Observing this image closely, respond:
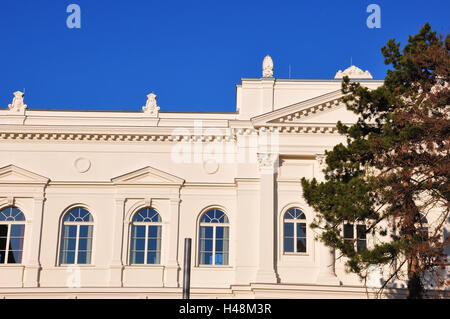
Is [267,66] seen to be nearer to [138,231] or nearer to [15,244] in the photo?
[138,231]

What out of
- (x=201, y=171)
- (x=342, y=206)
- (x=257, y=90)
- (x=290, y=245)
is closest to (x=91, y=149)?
(x=201, y=171)

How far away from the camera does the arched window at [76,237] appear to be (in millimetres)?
28828

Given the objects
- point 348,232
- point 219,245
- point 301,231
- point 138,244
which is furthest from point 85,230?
point 348,232

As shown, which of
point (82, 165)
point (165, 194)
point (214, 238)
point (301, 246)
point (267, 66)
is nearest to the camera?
point (301, 246)

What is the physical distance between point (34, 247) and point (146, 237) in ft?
14.8

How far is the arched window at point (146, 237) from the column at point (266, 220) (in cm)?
436

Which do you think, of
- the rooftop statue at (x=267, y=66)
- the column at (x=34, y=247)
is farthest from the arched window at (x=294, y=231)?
the column at (x=34, y=247)

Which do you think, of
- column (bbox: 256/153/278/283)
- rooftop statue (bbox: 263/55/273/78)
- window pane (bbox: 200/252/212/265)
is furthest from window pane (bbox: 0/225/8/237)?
rooftop statue (bbox: 263/55/273/78)

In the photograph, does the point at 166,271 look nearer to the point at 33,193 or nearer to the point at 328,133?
the point at 33,193

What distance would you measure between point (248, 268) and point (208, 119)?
6.65 m

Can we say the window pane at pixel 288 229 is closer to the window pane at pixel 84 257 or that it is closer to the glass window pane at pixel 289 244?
the glass window pane at pixel 289 244

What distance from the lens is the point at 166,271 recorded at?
28422 mm

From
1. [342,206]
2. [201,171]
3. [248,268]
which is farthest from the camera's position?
[201,171]

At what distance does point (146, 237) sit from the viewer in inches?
1145
